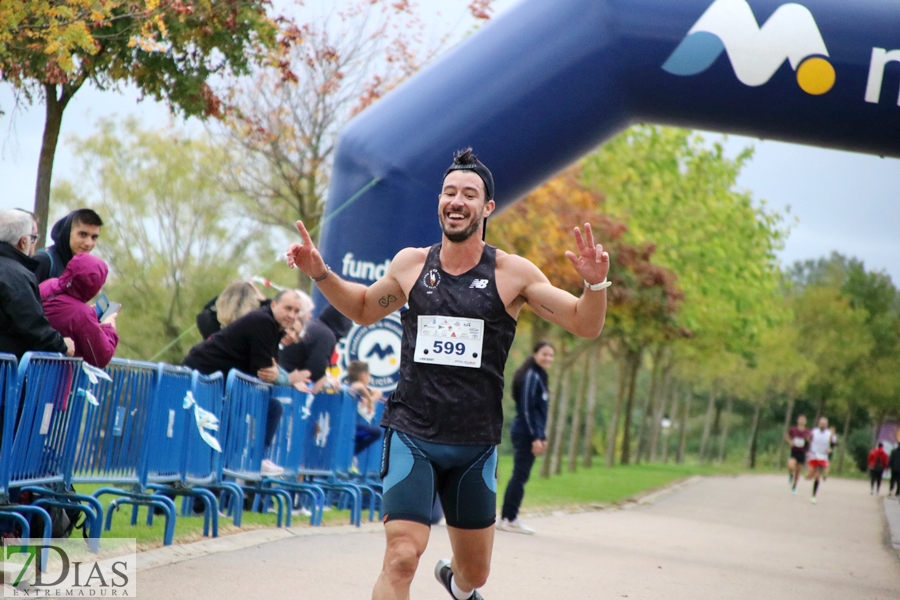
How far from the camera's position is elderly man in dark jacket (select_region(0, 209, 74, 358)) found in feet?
20.3

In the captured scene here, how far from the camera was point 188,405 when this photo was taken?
7789 mm

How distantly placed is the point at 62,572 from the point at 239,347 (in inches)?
136

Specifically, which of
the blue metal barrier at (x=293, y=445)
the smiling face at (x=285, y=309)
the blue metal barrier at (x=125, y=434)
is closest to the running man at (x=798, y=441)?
the blue metal barrier at (x=293, y=445)

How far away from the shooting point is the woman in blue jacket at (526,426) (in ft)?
38.6

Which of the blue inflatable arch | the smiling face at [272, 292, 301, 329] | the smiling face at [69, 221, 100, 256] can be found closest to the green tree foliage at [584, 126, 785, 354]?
the blue inflatable arch

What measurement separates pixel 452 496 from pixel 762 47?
6.91 m

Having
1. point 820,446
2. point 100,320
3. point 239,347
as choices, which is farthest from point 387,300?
point 820,446

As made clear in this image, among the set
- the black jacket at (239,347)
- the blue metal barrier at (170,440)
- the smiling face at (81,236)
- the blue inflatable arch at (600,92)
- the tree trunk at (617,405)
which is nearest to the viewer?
the blue metal barrier at (170,440)

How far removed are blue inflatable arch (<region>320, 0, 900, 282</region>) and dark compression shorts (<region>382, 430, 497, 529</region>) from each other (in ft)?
20.8

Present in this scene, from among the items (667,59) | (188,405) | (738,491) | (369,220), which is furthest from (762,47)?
(738,491)

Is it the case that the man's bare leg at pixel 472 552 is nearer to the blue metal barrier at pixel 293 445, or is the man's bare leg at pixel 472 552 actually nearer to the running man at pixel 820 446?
the blue metal barrier at pixel 293 445

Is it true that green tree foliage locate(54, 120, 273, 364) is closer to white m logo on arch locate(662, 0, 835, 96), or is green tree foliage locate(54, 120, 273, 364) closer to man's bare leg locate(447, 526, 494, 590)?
white m logo on arch locate(662, 0, 835, 96)

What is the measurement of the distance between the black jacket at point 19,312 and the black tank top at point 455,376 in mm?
2274

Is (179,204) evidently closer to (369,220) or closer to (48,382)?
(369,220)
